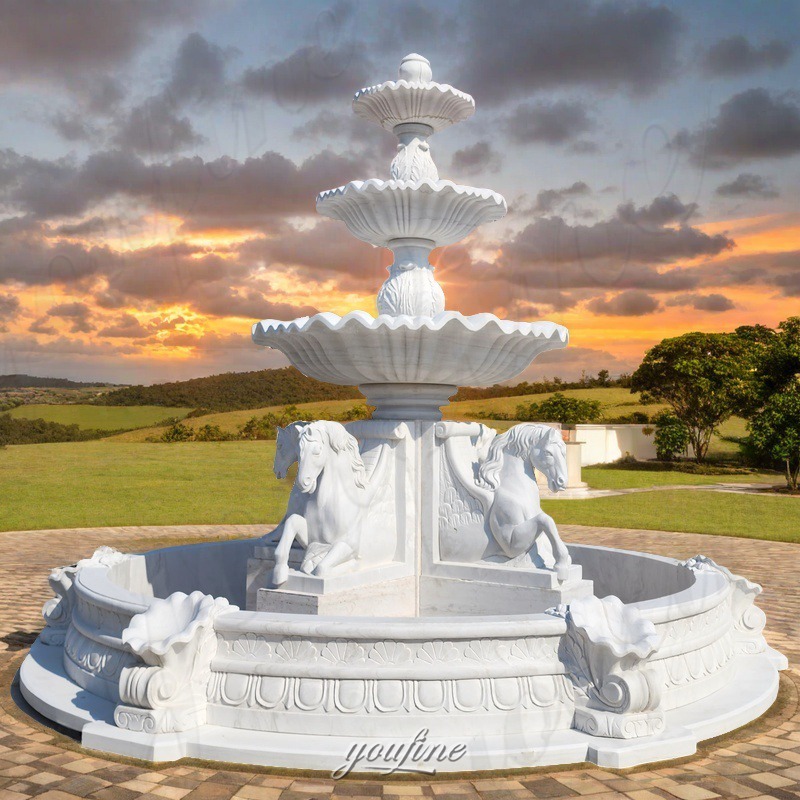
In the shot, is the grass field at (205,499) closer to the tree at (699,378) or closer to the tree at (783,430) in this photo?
the tree at (783,430)

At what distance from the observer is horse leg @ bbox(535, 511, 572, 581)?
240 inches

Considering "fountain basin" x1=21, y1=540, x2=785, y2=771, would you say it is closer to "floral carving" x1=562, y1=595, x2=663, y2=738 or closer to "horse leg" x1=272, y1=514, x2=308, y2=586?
"floral carving" x1=562, y1=595, x2=663, y2=738

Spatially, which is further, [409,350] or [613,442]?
[613,442]

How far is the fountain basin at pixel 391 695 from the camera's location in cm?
433

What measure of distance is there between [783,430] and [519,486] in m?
19.7

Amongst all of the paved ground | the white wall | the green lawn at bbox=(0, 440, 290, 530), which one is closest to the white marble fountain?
the paved ground

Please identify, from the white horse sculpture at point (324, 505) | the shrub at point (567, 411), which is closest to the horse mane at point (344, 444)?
the white horse sculpture at point (324, 505)

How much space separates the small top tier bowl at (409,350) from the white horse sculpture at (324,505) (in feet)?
1.86

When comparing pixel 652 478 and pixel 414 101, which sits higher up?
pixel 414 101

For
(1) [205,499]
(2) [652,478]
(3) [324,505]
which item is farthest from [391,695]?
(2) [652,478]

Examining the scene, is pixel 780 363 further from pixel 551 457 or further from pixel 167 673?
pixel 167 673

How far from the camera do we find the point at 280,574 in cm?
571

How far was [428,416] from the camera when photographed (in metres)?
6.80

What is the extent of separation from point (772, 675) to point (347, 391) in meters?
40.2
